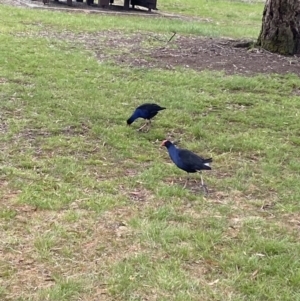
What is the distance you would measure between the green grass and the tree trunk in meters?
1.72

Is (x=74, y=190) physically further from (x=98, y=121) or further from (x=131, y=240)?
(x=98, y=121)

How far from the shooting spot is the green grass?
13.2 feet

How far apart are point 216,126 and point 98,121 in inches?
51.7

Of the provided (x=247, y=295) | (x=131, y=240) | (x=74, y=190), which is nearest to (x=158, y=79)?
(x=74, y=190)

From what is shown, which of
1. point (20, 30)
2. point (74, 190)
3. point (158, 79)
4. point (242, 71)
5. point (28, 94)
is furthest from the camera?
point (20, 30)

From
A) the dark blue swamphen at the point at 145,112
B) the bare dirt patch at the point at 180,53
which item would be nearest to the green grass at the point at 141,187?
the dark blue swamphen at the point at 145,112

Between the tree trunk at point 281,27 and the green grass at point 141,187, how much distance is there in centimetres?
172

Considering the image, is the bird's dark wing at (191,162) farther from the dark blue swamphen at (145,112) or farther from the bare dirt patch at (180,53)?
the bare dirt patch at (180,53)

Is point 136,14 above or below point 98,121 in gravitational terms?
below

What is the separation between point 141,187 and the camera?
544 cm

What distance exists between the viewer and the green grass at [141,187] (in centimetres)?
401

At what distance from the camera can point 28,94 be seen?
7.91m

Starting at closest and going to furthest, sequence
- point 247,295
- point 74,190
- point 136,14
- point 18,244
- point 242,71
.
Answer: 1. point 247,295
2. point 18,244
3. point 74,190
4. point 242,71
5. point 136,14

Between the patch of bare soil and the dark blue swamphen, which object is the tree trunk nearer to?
the patch of bare soil
